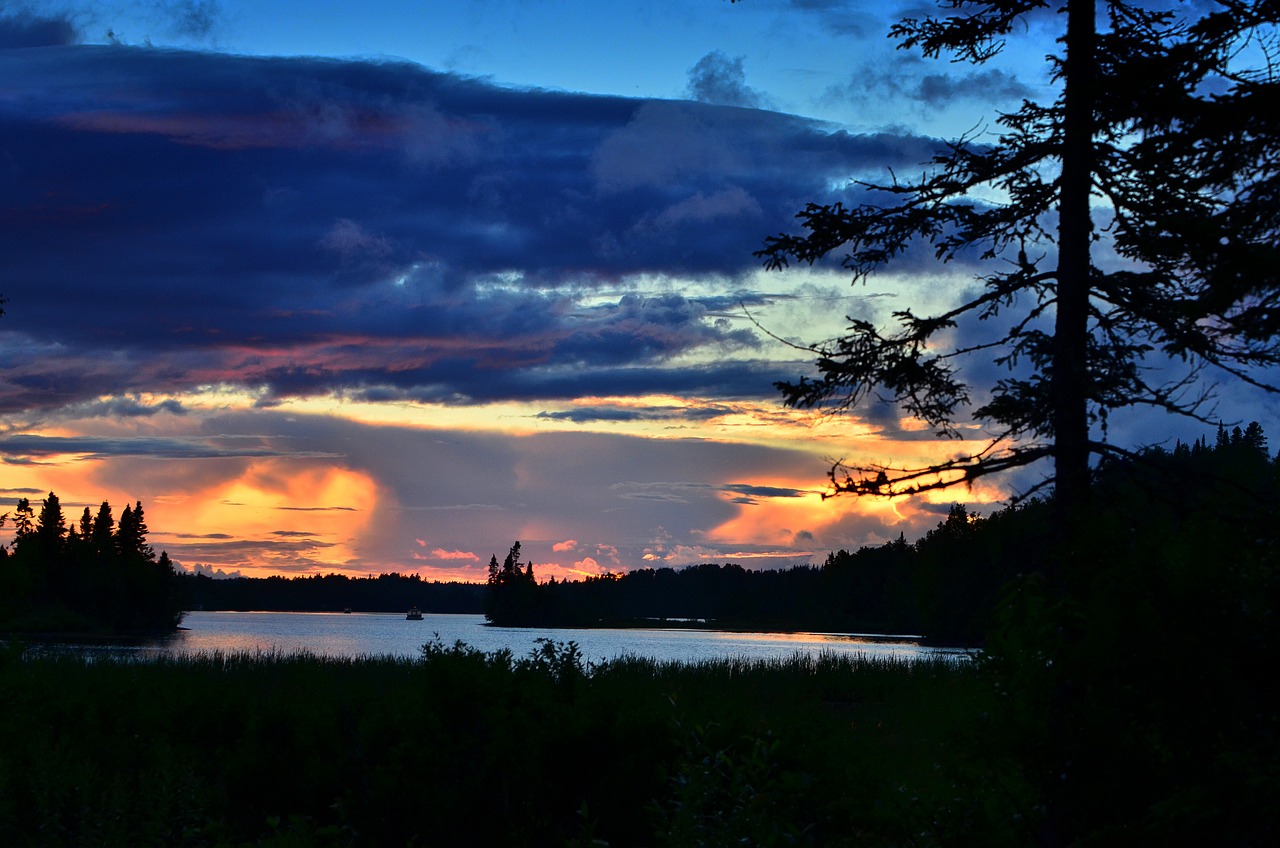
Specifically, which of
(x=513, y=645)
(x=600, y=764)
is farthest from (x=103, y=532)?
(x=600, y=764)

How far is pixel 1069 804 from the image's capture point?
577 cm

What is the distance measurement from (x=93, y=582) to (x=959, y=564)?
87.9 meters

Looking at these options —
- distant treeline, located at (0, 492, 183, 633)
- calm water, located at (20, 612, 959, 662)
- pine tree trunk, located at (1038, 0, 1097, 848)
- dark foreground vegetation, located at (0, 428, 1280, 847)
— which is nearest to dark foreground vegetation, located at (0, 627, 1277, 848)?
dark foreground vegetation, located at (0, 428, 1280, 847)

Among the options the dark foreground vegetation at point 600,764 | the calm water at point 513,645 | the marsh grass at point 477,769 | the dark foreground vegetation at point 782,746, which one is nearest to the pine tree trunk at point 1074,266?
the dark foreground vegetation at point 782,746

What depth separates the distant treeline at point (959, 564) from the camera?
677 cm

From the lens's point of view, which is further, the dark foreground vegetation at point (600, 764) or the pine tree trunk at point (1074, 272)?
→ the pine tree trunk at point (1074, 272)

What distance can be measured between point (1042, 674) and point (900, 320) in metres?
7.72

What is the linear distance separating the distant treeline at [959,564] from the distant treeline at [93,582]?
52.5 metres

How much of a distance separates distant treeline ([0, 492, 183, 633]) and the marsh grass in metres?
88.6

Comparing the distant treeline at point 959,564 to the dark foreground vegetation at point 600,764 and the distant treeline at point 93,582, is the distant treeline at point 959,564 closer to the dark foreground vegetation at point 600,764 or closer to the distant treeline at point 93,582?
the dark foreground vegetation at point 600,764

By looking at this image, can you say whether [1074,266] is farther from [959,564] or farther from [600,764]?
[959,564]

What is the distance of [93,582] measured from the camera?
339 feet

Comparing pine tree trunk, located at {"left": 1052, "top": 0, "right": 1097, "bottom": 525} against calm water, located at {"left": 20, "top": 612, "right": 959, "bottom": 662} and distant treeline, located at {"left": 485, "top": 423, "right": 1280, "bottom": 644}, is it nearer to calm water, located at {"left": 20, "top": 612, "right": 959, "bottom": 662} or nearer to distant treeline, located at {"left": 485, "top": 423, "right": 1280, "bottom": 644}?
distant treeline, located at {"left": 485, "top": 423, "right": 1280, "bottom": 644}

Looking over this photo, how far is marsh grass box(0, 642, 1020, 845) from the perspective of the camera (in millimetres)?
7652
